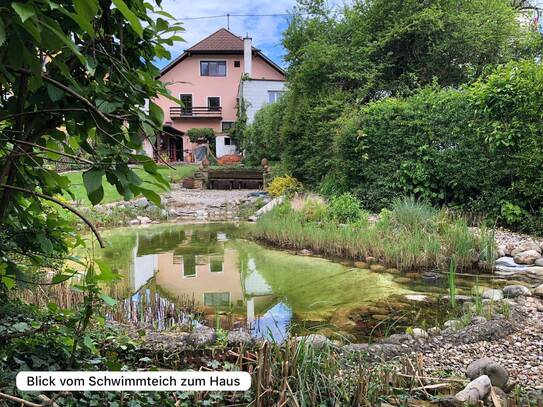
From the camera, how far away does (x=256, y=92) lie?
88.4ft

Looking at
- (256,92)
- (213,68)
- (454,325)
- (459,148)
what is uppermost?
(213,68)

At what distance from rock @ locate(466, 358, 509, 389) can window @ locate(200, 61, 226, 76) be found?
29577 mm

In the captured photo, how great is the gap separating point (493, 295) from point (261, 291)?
2773mm

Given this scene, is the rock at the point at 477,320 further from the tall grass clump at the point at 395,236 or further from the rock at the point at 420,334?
the tall grass clump at the point at 395,236

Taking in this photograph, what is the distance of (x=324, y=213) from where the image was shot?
9.10 m

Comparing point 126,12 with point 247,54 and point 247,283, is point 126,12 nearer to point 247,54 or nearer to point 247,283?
point 247,283

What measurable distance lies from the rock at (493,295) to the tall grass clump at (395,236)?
140 cm

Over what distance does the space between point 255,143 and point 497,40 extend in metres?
12.8

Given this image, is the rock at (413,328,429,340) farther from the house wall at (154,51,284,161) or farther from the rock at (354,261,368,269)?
the house wall at (154,51,284,161)

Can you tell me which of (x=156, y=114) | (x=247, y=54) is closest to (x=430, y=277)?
(x=156, y=114)

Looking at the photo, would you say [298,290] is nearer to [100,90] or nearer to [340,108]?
[100,90]

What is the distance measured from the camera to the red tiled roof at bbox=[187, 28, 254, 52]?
2972 centimetres
